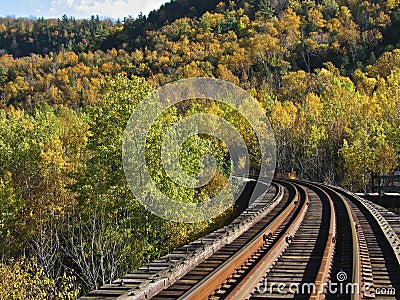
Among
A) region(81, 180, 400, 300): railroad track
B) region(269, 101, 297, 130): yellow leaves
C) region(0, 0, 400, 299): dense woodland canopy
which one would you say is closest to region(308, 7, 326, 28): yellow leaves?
region(0, 0, 400, 299): dense woodland canopy

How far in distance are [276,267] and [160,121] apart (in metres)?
14.1

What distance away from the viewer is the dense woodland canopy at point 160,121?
21.4m

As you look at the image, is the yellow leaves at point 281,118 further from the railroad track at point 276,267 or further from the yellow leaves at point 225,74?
the railroad track at point 276,267

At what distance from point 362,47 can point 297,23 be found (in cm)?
3441

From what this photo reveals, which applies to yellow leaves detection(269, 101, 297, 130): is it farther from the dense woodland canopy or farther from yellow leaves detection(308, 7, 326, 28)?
yellow leaves detection(308, 7, 326, 28)

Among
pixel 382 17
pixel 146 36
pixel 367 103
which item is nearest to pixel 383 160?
pixel 367 103

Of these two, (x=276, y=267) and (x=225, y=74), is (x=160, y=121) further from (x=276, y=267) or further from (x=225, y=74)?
(x=225, y=74)

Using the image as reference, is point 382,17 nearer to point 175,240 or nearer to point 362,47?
point 362,47

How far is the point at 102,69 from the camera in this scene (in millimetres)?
142375

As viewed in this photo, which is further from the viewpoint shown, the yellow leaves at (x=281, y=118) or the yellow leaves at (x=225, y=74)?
the yellow leaves at (x=225, y=74)

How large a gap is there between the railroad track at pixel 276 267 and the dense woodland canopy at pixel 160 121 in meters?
10.9

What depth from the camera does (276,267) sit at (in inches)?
311

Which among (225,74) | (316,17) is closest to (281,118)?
(225,74)

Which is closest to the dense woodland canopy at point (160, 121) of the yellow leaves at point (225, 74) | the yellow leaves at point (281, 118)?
the yellow leaves at point (281, 118)
